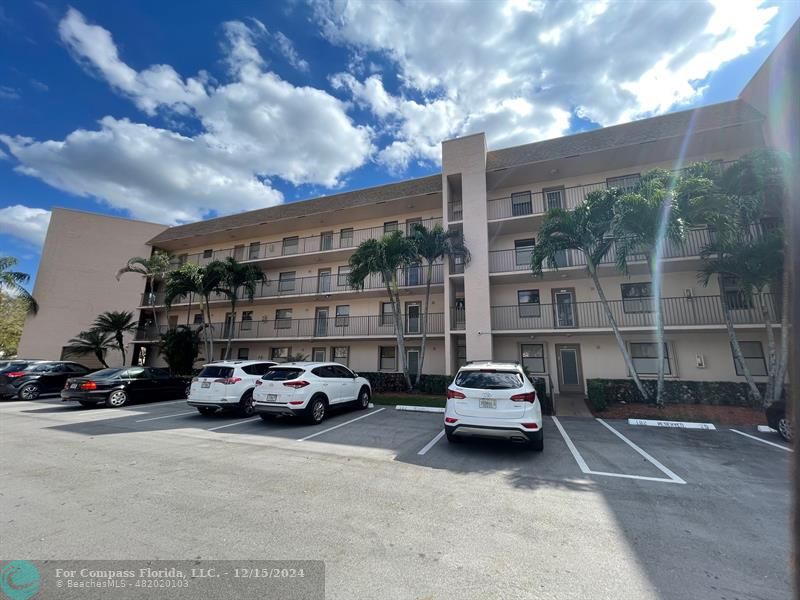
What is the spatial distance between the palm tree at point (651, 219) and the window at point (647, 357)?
2974mm

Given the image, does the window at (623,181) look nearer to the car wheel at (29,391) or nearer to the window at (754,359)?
the window at (754,359)

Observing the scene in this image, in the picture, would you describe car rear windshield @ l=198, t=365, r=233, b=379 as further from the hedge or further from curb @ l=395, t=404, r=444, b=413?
the hedge

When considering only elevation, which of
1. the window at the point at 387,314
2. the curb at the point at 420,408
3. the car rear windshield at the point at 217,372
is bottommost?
the curb at the point at 420,408

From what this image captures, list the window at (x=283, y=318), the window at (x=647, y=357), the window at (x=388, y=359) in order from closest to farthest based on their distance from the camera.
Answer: the window at (x=647, y=357), the window at (x=388, y=359), the window at (x=283, y=318)

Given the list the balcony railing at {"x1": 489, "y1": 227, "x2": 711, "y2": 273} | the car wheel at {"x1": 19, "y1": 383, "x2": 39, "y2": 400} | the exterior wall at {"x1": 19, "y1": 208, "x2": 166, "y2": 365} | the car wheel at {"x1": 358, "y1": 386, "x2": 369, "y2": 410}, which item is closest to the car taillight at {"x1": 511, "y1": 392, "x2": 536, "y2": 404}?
the car wheel at {"x1": 358, "y1": 386, "x2": 369, "y2": 410}

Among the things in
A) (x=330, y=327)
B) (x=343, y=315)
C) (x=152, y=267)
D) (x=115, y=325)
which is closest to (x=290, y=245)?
(x=343, y=315)

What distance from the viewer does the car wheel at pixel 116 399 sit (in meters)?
12.0

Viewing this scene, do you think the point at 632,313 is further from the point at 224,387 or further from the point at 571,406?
the point at 224,387

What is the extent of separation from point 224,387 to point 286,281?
12.1 metres

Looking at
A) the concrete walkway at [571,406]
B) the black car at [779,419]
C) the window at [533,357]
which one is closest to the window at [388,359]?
the window at [533,357]

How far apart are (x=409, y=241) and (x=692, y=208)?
9.76 meters

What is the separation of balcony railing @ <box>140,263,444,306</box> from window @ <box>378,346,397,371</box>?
3634 millimetres

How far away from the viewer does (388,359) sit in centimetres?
1831

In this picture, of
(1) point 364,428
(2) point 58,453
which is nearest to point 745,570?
(1) point 364,428
